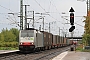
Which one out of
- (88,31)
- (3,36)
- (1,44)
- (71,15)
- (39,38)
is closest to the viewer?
(71,15)

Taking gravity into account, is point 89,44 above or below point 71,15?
below

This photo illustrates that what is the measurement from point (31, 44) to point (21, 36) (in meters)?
1.96

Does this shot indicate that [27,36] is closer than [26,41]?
No

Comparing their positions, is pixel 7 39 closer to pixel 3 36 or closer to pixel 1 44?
pixel 3 36

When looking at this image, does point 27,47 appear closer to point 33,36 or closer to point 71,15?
point 33,36

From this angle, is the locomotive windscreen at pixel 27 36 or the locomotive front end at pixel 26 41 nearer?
the locomotive front end at pixel 26 41

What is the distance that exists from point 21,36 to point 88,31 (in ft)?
44.3

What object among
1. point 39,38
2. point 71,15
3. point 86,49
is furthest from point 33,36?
point 71,15

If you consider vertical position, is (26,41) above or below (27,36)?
below

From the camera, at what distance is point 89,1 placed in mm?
44469

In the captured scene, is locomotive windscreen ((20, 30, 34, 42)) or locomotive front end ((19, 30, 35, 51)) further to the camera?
locomotive windscreen ((20, 30, 34, 42))

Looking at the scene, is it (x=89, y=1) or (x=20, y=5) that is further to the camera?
(x=20, y=5)

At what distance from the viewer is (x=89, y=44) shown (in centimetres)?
4834

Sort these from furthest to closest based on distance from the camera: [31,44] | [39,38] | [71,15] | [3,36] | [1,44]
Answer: [3,36] < [1,44] < [39,38] < [31,44] < [71,15]
